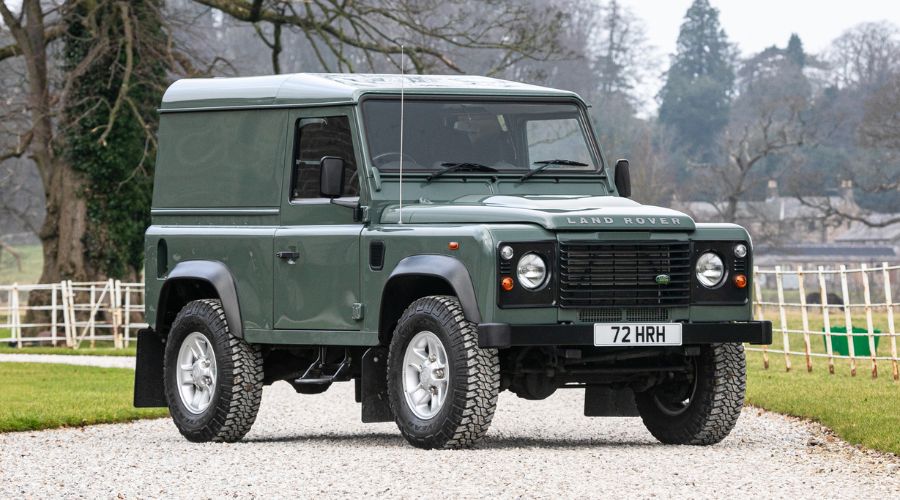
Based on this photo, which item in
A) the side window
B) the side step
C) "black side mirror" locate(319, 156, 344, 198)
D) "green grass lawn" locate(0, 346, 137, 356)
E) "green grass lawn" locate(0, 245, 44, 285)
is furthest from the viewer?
"green grass lawn" locate(0, 245, 44, 285)

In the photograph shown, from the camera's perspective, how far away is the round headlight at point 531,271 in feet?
35.1

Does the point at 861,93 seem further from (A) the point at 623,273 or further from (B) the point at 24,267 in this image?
(A) the point at 623,273

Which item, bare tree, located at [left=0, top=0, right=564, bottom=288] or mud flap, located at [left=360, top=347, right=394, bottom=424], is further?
bare tree, located at [left=0, top=0, right=564, bottom=288]

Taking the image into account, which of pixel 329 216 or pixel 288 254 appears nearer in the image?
pixel 329 216

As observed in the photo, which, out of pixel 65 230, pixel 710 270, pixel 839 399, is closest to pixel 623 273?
pixel 710 270

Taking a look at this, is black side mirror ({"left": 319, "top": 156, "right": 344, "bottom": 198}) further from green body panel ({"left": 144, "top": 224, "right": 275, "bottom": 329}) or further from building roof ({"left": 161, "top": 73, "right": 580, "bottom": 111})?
green body panel ({"left": 144, "top": 224, "right": 275, "bottom": 329})

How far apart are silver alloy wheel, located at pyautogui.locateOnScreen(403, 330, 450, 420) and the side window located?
1.39 m

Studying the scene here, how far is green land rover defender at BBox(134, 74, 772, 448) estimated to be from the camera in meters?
10.8

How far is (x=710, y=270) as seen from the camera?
11383 mm

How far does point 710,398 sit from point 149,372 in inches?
172

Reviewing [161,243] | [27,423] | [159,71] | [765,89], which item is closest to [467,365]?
[161,243]

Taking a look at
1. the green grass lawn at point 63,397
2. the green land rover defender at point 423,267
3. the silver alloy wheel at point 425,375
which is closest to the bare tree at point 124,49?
the green grass lawn at point 63,397

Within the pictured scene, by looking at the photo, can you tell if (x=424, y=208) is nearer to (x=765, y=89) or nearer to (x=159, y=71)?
(x=159, y=71)

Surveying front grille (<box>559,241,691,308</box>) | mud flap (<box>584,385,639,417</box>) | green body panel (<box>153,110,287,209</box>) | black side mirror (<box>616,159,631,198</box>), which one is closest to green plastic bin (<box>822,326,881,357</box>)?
black side mirror (<box>616,159,631,198</box>)
